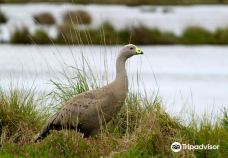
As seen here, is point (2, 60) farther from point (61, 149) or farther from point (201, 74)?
point (61, 149)

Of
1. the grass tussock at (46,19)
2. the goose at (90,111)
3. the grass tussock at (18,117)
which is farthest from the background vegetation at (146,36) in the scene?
the goose at (90,111)

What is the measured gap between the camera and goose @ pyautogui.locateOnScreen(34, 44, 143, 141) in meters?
10.5

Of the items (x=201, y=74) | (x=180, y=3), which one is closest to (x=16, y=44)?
(x=201, y=74)

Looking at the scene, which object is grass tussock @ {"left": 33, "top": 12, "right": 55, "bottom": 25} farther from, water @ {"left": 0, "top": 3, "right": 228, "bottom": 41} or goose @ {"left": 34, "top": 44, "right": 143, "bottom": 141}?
goose @ {"left": 34, "top": 44, "right": 143, "bottom": 141}

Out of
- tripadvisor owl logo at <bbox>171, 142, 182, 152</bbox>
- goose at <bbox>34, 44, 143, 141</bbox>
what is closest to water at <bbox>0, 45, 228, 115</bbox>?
goose at <bbox>34, 44, 143, 141</bbox>

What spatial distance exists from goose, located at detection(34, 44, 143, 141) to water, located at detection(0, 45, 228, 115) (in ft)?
28.0

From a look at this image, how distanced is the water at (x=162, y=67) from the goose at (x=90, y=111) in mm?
8536

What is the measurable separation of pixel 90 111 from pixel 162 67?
78.7 feet

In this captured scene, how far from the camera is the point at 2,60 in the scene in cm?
3328

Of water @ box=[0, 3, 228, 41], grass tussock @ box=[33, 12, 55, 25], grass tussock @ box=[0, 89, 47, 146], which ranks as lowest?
water @ box=[0, 3, 228, 41]

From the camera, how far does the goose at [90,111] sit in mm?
10492

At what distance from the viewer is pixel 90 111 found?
10.5 metres

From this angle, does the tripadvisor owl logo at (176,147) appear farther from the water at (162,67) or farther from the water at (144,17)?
the water at (144,17)

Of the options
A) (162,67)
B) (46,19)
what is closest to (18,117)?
(162,67)
